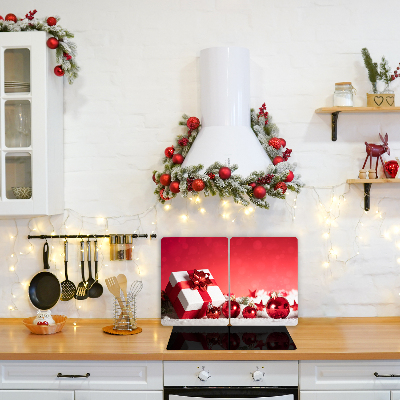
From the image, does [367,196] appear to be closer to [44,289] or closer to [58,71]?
[58,71]

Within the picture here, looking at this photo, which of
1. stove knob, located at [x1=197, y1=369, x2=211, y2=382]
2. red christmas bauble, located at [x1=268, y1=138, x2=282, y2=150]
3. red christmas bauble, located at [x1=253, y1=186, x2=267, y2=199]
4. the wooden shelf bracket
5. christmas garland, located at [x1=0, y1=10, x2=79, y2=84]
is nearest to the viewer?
stove knob, located at [x1=197, y1=369, x2=211, y2=382]

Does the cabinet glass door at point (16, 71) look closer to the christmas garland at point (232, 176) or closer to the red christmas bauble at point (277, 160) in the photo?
the christmas garland at point (232, 176)

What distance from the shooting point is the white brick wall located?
2.36 m

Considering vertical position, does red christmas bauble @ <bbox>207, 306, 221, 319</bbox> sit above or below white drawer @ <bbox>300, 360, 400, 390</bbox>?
above

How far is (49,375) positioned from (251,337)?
93 centimetres

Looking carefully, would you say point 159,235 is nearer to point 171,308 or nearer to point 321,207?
point 171,308

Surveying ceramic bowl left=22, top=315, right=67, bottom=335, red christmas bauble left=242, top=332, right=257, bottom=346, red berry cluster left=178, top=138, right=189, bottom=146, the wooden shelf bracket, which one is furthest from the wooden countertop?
red berry cluster left=178, top=138, right=189, bottom=146

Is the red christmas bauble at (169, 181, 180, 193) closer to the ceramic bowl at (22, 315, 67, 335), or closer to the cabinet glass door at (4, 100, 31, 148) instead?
the cabinet glass door at (4, 100, 31, 148)

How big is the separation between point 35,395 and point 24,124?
4.03 ft

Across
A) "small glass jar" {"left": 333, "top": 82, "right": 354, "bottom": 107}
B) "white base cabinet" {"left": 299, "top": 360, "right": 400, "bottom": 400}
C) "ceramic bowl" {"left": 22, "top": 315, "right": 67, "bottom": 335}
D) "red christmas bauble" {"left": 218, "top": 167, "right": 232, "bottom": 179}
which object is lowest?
"white base cabinet" {"left": 299, "top": 360, "right": 400, "bottom": 400}

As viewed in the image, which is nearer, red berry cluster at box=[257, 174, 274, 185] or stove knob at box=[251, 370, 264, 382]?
stove knob at box=[251, 370, 264, 382]

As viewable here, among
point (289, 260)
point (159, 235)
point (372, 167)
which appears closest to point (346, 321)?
point (289, 260)

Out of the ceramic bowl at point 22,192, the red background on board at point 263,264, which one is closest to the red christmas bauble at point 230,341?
the red background on board at point 263,264

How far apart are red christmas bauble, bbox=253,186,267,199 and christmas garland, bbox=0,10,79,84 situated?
3.58ft
